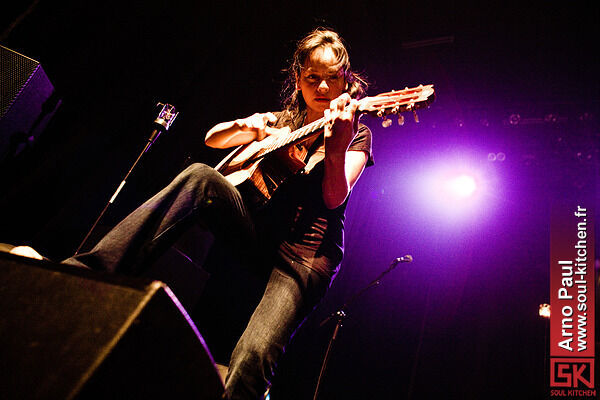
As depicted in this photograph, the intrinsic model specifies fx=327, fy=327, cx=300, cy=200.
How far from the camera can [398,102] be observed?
1.95 metres

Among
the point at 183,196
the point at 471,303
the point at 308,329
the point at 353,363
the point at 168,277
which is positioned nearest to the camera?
the point at 183,196

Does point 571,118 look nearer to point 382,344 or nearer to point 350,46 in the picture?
point 350,46

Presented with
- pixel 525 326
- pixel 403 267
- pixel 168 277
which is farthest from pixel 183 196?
pixel 525 326

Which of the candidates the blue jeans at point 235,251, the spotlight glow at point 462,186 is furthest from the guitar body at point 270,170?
the spotlight glow at point 462,186

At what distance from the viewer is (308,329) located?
14.8 feet

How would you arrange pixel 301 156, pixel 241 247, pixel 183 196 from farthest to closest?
pixel 301 156 < pixel 241 247 < pixel 183 196

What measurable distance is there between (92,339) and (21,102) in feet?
9.08

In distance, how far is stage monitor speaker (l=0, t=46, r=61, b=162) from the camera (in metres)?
2.30

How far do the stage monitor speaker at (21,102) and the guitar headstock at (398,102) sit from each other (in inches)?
95.5

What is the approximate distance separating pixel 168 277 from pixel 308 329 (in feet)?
8.02

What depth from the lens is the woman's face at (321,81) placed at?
91.5 inches

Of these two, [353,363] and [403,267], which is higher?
[403,267]

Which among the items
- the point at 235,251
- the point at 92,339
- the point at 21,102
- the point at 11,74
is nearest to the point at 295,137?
the point at 235,251

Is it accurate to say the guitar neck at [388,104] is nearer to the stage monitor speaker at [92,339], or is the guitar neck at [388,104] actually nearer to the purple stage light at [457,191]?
the stage monitor speaker at [92,339]
